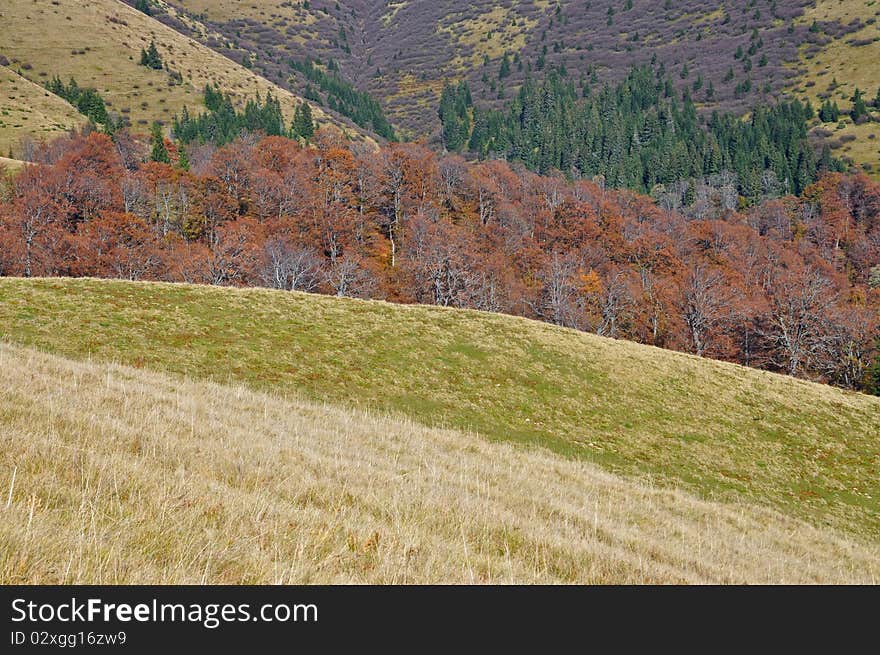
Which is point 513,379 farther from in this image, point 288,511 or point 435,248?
point 435,248

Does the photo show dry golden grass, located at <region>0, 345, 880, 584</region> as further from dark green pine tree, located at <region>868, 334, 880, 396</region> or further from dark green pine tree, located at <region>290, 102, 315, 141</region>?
dark green pine tree, located at <region>290, 102, 315, 141</region>

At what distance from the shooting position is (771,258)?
383 feet

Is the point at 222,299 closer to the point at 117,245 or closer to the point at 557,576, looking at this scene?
the point at 557,576

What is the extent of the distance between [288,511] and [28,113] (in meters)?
174

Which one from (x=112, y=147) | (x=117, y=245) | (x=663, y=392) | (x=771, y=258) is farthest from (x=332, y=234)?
(x=771, y=258)

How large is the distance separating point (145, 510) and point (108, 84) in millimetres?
222480

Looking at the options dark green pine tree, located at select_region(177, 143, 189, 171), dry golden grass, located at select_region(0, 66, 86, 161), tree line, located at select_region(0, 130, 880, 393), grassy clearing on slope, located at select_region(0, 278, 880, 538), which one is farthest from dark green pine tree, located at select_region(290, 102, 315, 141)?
grassy clearing on slope, located at select_region(0, 278, 880, 538)

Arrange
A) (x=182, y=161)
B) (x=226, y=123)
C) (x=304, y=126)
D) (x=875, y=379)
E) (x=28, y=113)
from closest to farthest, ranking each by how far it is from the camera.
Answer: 1. (x=875, y=379)
2. (x=182, y=161)
3. (x=28, y=113)
4. (x=226, y=123)
5. (x=304, y=126)

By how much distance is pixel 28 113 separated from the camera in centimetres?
13975

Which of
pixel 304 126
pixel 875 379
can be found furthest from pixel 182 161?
pixel 875 379

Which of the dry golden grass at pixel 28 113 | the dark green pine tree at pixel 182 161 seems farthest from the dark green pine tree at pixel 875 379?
the dry golden grass at pixel 28 113

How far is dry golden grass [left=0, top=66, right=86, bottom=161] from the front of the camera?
130 meters

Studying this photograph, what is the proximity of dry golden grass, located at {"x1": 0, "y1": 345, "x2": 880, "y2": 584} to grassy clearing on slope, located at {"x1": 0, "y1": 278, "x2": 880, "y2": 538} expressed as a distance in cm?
917

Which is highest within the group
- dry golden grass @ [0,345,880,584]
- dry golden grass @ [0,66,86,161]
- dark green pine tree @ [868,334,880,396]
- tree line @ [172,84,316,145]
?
dry golden grass @ [0,345,880,584]
